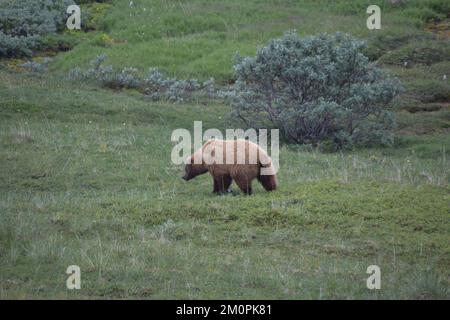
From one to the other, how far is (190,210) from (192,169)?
6.47 ft

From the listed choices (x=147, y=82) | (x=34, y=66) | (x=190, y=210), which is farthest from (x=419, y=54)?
(x=190, y=210)

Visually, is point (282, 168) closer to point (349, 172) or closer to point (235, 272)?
point (349, 172)

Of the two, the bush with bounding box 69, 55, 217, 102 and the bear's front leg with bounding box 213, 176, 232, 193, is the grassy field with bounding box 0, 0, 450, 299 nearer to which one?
the bear's front leg with bounding box 213, 176, 232, 193

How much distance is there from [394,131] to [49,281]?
1420 centimetres

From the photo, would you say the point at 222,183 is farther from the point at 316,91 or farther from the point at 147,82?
the point at 147,82

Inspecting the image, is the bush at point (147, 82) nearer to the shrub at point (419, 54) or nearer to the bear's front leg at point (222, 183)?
the shrub at point (419, 54)

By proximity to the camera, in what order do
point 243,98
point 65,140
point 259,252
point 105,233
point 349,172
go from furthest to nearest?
point 243,98 → point 65,140 → point 349,172 → point 105,233 → point 259,252

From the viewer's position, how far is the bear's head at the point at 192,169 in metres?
14.2

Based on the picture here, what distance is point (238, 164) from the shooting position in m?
13.2

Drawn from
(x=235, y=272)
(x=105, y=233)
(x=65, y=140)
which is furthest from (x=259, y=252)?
(x=65, y=140)

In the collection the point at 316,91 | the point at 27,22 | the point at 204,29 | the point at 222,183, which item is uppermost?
the point at 27,22

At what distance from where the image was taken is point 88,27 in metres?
33.0

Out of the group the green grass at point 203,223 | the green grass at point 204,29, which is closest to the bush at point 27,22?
the green grass at point 204,29
